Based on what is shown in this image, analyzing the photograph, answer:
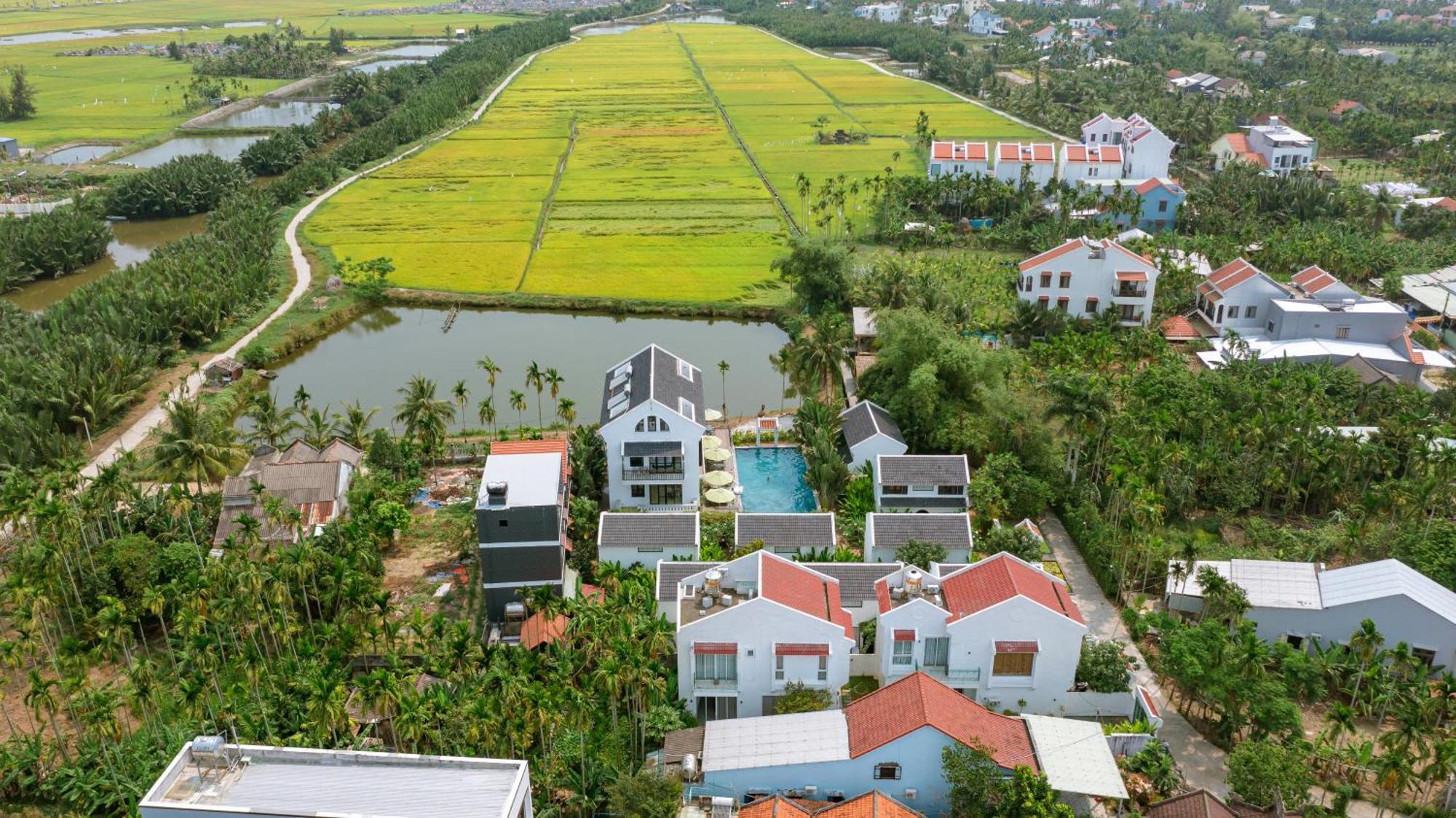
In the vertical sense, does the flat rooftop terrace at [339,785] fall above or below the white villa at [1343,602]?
above

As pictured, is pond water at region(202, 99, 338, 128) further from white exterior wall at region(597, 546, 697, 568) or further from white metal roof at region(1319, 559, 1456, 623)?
white metal roof at region(1319, 559, 1456, 623)

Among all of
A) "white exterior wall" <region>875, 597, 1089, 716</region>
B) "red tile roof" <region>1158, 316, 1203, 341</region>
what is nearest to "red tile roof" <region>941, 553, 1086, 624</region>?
"white exterior wall" <region>875, 597, 1089, 716</region>

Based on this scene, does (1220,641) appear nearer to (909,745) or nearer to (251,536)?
(909,745)

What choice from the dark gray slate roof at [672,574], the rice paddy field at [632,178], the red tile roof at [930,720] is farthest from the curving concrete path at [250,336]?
the red tile roof at [930,720]

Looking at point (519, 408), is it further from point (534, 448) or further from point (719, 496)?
point (719, 496)

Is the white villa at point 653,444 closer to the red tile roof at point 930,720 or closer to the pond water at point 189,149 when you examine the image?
the red tile roof at point 930,720

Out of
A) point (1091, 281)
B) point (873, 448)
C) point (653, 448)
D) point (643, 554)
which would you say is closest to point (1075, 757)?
point (643, 554)
